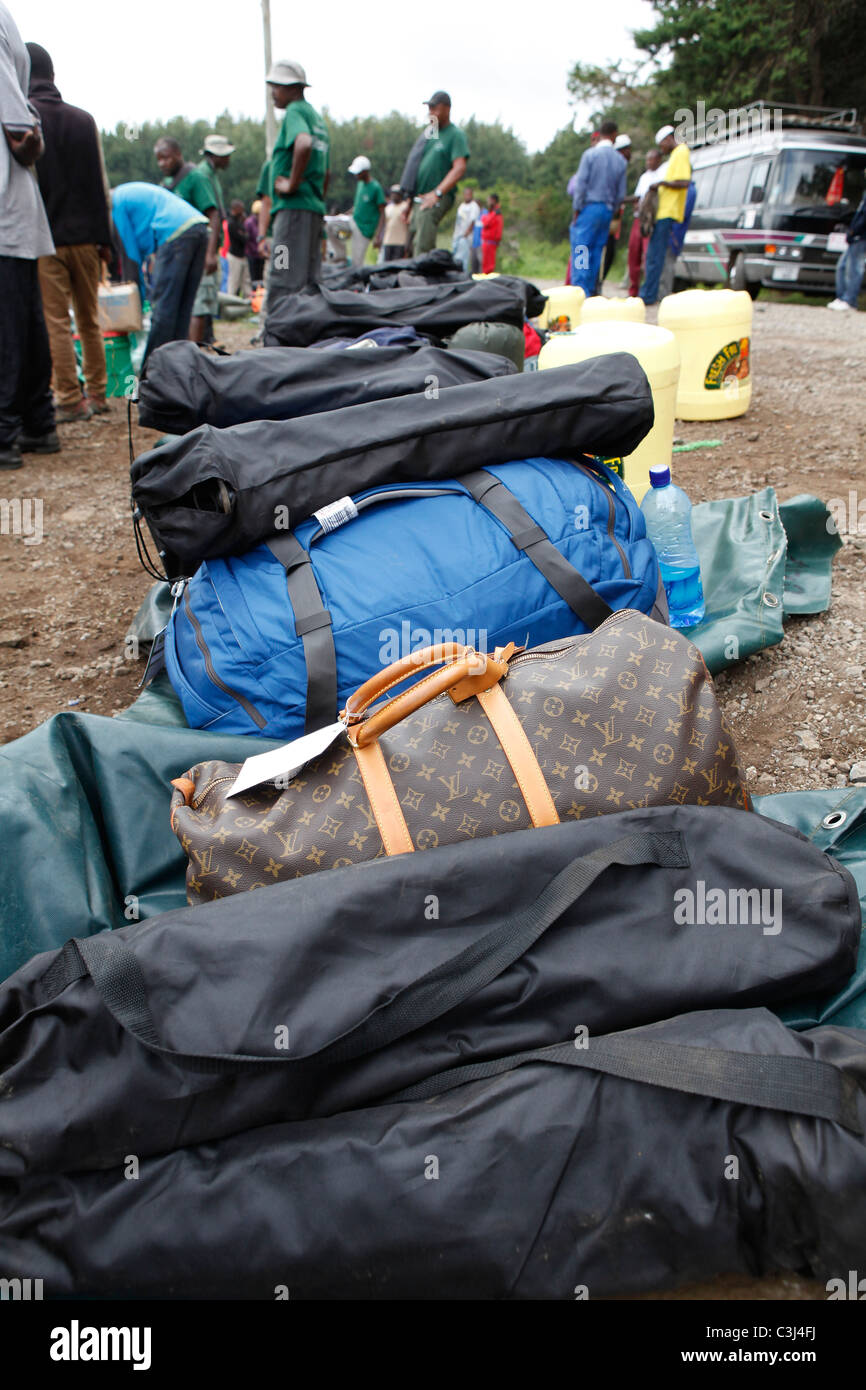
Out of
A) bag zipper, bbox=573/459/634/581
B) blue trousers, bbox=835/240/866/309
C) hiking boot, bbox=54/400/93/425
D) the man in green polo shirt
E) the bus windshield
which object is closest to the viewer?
bag zipper, bbox=573/459/634/581

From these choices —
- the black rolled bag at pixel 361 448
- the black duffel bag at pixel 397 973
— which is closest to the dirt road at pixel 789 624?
the black duffel bag at pixel 397 973

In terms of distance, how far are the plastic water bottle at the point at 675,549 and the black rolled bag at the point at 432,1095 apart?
1545 mm

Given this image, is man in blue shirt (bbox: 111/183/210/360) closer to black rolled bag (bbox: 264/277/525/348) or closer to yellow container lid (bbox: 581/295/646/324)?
black rolled bag (bbox: 264/277/525/348)

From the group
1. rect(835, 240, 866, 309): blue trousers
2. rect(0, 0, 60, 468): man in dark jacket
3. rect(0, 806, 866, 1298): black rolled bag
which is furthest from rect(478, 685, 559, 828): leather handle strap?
rect(835, 240, 866, 309): blue trousers

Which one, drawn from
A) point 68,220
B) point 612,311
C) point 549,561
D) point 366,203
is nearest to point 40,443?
point 68,220

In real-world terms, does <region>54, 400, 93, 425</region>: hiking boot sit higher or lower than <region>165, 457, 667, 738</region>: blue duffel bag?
higher

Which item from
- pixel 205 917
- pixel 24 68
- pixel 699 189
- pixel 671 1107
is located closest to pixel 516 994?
pixel 671 1107

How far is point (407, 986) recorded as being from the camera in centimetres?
121

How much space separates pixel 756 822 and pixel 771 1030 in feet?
1.09

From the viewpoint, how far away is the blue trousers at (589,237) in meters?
8.47

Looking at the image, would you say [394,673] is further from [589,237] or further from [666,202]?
[666,202]

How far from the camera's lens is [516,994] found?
1.25 m

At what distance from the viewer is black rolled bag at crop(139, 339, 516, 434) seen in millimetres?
2584

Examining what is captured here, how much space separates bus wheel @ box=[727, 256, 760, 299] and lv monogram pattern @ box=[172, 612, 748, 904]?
11.0 m
